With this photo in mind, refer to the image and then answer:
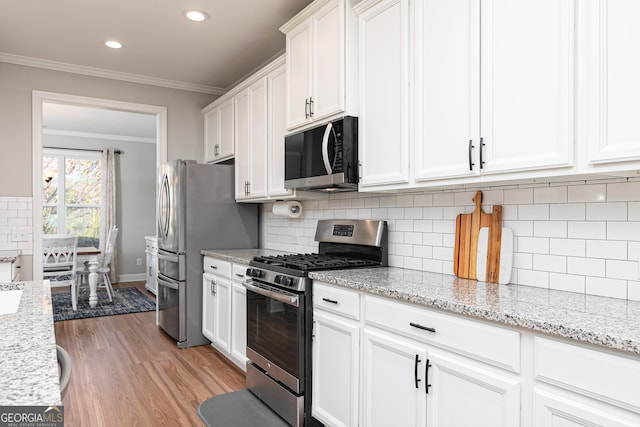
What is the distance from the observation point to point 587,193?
68.2 inches

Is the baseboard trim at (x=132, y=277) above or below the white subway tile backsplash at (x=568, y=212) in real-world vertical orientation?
below

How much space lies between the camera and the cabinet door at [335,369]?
2064 mm

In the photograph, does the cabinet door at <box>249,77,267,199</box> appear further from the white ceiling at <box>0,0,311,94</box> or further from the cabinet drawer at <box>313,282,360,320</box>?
the cabinet drawer at <box>313,282,360,320</box>

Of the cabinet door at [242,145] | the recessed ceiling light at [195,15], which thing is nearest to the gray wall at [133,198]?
the cabinet door at [242,145]

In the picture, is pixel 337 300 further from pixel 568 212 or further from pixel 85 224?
pixel 85 224

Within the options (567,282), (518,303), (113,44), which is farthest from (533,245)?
(113,44)

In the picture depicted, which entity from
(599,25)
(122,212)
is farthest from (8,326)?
(122,212)

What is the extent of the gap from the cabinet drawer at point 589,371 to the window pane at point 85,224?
764cm

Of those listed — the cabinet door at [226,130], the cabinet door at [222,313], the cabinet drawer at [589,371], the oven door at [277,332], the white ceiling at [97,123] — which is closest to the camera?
the cabinet drawer at [589,371]

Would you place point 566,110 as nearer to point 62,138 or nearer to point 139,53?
point 139,53

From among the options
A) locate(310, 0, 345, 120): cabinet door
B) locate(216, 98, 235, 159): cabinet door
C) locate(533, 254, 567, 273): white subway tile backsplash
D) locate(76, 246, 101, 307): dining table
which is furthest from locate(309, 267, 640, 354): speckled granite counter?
locate(76, 246, 101, 307): dining table

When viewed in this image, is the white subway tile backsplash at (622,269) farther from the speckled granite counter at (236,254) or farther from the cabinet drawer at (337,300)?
the speckled granite counter at (236,254)

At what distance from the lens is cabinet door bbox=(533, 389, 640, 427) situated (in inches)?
44.4

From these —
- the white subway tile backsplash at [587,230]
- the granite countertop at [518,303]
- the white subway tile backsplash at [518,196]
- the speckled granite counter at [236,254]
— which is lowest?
the speckled granite counter at [236,254]
